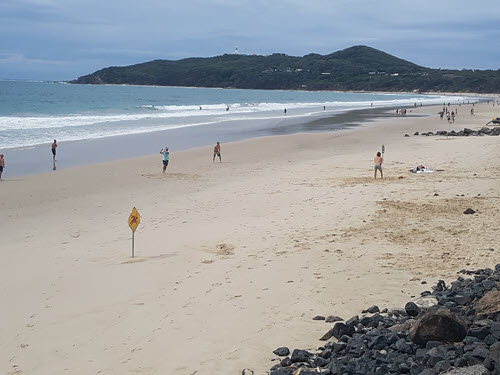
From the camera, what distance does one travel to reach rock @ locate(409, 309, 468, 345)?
19.9 ft

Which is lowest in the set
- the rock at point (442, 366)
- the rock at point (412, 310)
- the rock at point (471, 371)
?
the rock at point (412, 310)

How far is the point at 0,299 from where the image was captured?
8.80 meters

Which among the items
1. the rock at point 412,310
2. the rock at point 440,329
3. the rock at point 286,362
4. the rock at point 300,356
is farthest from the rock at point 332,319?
the rock at point 440,329

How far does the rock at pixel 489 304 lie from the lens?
6.54 meters

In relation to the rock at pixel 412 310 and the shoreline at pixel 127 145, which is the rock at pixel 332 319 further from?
the shoreline at pixel 127 145

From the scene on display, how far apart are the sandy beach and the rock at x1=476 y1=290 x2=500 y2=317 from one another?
147 centimetres

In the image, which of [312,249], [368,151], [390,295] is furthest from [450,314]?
[368,151]

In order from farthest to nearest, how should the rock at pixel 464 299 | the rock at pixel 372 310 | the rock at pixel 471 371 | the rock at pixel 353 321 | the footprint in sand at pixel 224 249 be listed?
the footprint in sand at pixel 224 249 < the rock at pixel 372 310 < the rock at pixel 464 299 < the rock at pixel 353 321 < the rock at pixel 471 371

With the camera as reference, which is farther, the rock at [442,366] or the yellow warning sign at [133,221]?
the yellow warning sign at [133,221]

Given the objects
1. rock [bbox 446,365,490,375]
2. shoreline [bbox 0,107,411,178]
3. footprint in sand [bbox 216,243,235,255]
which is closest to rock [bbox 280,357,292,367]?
rock [bbox 446,365,490,375]

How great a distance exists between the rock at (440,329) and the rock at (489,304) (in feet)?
1.77

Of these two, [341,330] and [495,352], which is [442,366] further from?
[341,330]

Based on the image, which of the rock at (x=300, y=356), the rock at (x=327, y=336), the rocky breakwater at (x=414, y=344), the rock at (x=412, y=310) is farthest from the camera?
the rock at (x=412, y=310)

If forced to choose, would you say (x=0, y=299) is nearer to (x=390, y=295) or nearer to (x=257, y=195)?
(x=390, y=295)
